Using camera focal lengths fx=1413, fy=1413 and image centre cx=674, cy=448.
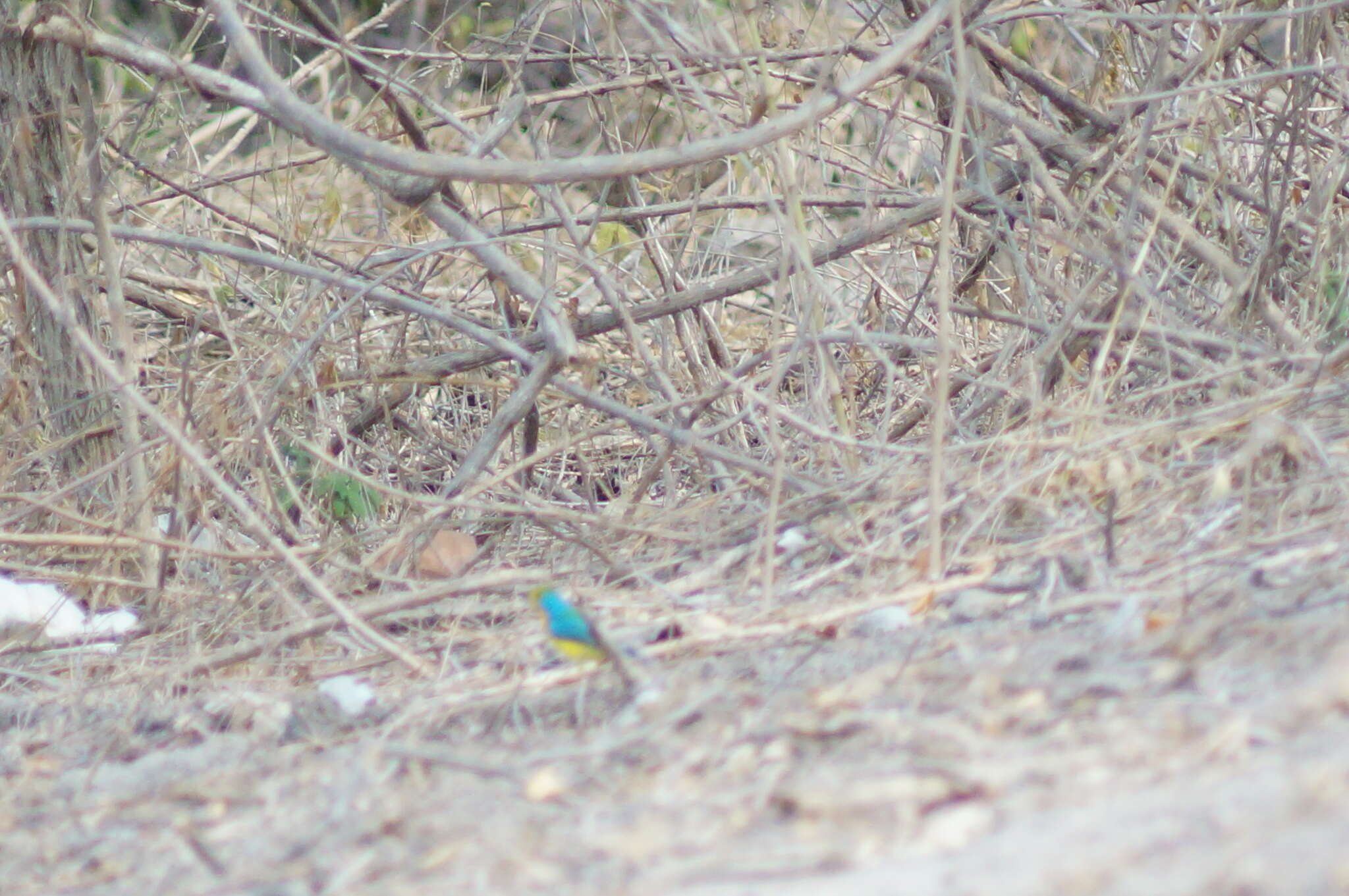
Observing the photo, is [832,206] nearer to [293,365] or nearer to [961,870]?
[293,365]

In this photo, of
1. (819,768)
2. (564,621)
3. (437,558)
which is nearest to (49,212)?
(437,558)

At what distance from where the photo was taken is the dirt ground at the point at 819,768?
1.10 metres

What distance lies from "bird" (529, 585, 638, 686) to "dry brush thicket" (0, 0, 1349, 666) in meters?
0.29

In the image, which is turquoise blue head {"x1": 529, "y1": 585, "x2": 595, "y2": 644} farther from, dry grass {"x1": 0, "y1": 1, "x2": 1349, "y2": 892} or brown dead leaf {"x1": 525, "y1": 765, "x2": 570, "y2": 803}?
brown dead leaf {"x1": 525, "y1": 765, "x2": 570, "y2": 803}

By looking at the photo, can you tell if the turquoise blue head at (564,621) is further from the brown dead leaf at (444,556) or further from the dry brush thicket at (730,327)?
the brown dead leaf at (444,556)

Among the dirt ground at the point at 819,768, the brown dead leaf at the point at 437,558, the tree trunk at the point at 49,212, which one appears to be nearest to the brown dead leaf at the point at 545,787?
the dirt ground at the point at 819,768

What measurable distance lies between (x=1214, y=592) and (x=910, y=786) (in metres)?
0.61

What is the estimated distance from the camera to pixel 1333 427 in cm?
217

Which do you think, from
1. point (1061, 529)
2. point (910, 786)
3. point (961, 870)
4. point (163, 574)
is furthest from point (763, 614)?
point (163, 574)

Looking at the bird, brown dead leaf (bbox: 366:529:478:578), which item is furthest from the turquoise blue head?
brown dead leaf (bbox: 366:529:478:578)

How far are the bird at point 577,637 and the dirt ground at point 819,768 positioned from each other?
36mm

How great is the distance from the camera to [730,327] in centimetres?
415

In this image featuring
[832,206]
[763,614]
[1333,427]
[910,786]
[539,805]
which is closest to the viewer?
[910,786]

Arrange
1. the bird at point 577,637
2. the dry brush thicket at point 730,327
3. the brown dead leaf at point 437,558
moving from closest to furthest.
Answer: the bird at point 577,637 < the dry brush thicket at point 730,327 < the brown dead leaf at point 437,558
